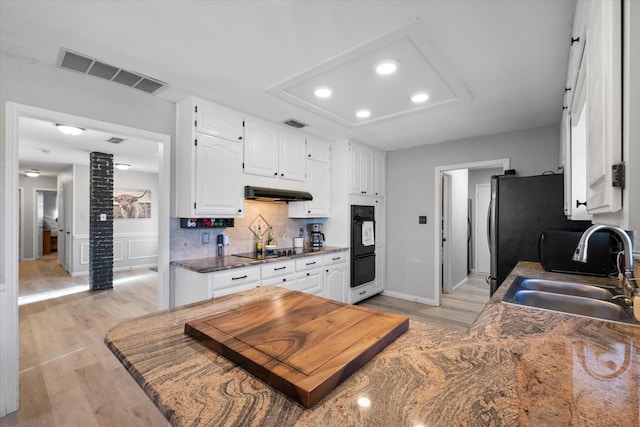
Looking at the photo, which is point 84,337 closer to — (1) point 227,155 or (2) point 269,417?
(1) point 227,155

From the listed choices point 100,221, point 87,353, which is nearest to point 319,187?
point 87,353

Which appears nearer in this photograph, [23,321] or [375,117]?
[375,117]

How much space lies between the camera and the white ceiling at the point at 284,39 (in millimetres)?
1478

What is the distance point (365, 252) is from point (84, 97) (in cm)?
340

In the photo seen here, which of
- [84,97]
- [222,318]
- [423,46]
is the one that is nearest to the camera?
[222,318]

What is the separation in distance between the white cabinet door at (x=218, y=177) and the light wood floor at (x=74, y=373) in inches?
58.4

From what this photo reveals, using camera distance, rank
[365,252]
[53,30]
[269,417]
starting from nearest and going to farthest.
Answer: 1. [269,417]
2. [53,30]
3. [365,252]

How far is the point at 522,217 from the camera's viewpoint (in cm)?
269

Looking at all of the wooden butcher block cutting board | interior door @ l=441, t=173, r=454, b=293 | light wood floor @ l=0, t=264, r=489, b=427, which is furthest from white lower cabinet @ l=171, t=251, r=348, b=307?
interior door @ l=441, t=173, r=454, b=293

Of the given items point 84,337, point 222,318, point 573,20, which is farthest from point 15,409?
point 573,20

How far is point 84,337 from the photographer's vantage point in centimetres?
308

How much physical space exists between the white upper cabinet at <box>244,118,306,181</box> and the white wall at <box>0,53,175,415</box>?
46.0 inches

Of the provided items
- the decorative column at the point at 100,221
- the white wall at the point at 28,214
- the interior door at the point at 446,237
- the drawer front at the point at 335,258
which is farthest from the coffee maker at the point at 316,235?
the white wall at the point at 28,214

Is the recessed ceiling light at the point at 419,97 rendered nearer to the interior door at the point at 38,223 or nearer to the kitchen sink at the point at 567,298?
the kitchen sink at the point at 567,298
